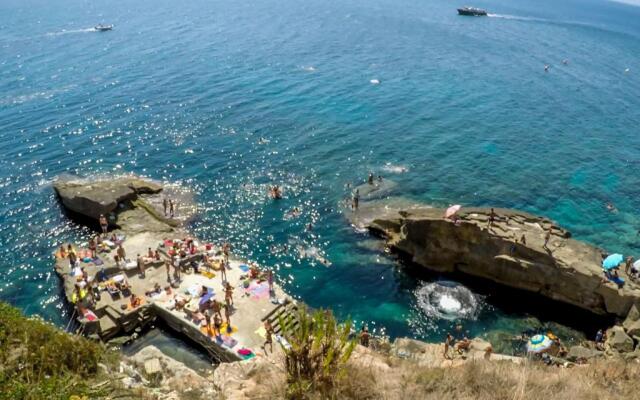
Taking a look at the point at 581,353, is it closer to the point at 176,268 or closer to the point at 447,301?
the point at 447,301

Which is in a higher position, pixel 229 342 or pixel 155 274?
pixel 155 274

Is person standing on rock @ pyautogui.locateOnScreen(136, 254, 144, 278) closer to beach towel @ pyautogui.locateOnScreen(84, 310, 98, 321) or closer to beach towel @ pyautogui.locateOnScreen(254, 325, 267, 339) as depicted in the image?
beach towel @ pyautogui.locateOnScreen(84, 310, 98, 321)

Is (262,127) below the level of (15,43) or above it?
below

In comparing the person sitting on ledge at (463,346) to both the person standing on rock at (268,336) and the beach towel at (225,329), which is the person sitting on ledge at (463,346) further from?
the beach towel at (225,329)

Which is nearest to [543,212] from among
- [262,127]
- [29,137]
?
[262,127]

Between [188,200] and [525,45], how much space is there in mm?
98055

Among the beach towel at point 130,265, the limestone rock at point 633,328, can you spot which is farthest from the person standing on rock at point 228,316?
the limestone rock at point 633,328

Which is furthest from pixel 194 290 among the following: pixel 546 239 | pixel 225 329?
pixel 546 239

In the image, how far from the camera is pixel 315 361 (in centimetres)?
1303

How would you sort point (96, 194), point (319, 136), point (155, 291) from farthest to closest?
point (319, 136)
point (96, 194)
point (155, 291)

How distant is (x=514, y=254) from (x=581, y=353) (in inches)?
353

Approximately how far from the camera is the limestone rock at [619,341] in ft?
96.4

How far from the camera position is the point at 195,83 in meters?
74.5

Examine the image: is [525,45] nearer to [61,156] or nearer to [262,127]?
[262,127]
